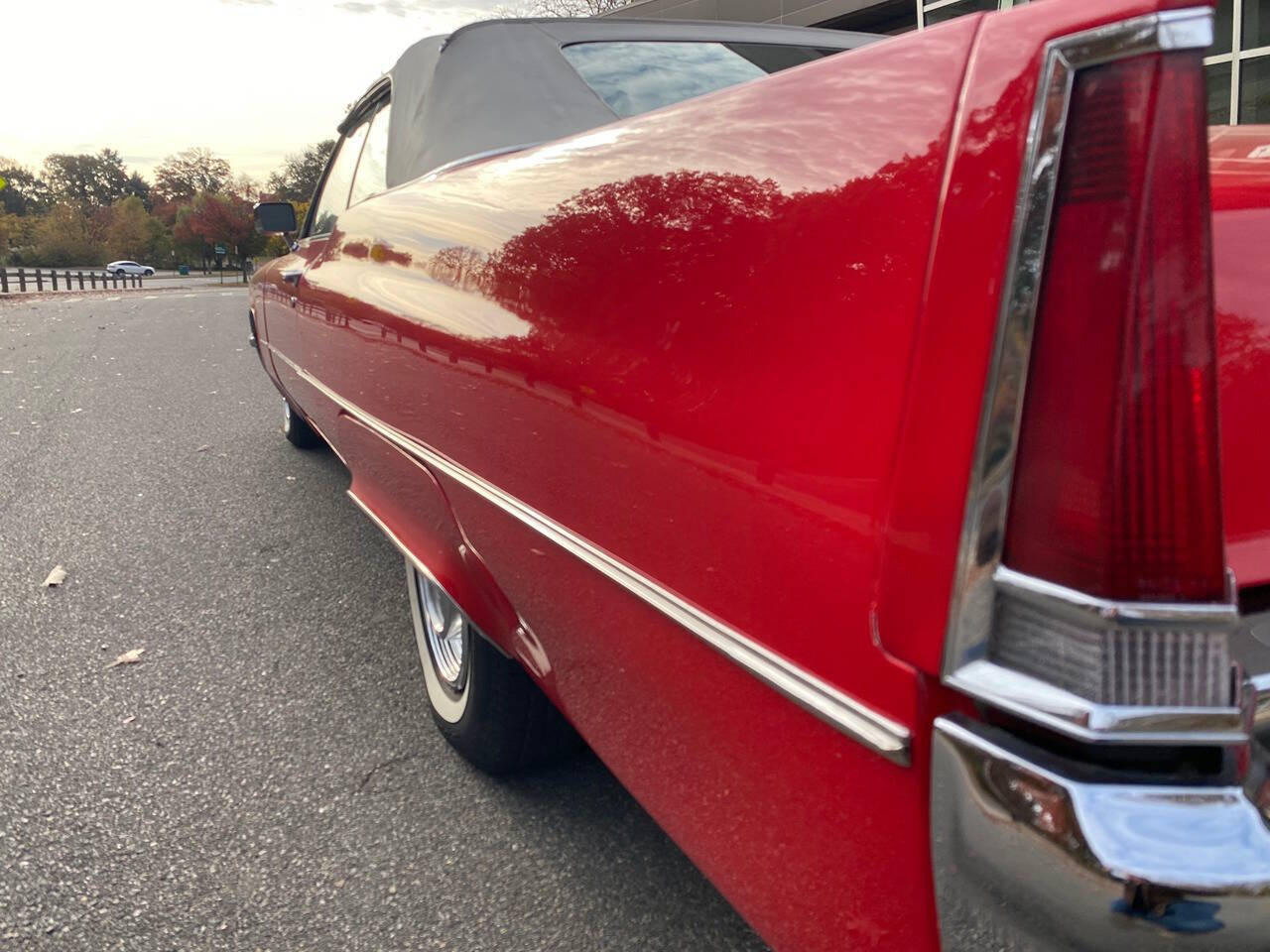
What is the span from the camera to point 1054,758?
0.83 m

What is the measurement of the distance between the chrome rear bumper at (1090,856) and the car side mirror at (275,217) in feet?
15.6

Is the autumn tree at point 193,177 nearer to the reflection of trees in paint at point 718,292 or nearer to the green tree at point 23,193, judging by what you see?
the green tree at point 23,193

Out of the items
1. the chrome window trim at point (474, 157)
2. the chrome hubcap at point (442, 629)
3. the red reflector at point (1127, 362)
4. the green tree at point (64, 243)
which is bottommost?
the chrome hubcap at point (442, 629)

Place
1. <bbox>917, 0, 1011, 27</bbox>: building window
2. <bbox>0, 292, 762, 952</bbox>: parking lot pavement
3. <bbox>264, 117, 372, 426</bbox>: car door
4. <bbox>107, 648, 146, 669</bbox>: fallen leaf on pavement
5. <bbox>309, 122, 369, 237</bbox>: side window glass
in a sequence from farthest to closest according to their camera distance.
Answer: <bbox>917, 0, 1011, 27</bbox>: building window
<bbox>309, 122, 369, 237</bbox>: side window glass
<bbox>264, 117, 372, 426</bbox>: car door
<bbox>107, 648, 146, 669</bbox>: fallen leaf on pavement
<bbox>0, 292, 762, 952</bbox>: parking lot pavement

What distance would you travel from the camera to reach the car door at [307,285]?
134 inches

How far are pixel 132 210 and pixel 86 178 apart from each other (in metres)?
25.2

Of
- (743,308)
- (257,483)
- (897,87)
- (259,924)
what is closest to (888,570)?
(743,308)

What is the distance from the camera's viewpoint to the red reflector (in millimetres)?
795

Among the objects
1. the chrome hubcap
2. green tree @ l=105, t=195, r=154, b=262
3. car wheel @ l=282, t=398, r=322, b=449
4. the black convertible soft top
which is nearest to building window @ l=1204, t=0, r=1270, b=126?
the black convertible soft top

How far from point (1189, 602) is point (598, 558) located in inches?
30.8

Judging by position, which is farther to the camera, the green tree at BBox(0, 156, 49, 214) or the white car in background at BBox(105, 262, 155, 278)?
the green tree at BBox(0, 156, 49, 214)

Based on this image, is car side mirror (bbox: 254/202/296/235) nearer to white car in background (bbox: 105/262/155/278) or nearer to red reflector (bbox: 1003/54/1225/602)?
red reflector (bbox: 1003/54/1225/602)

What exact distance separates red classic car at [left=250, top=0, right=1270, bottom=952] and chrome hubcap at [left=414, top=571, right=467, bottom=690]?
1.02 meters

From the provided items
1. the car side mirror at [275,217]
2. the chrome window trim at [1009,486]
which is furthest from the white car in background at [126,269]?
the chrome window trim at [1009,486]
